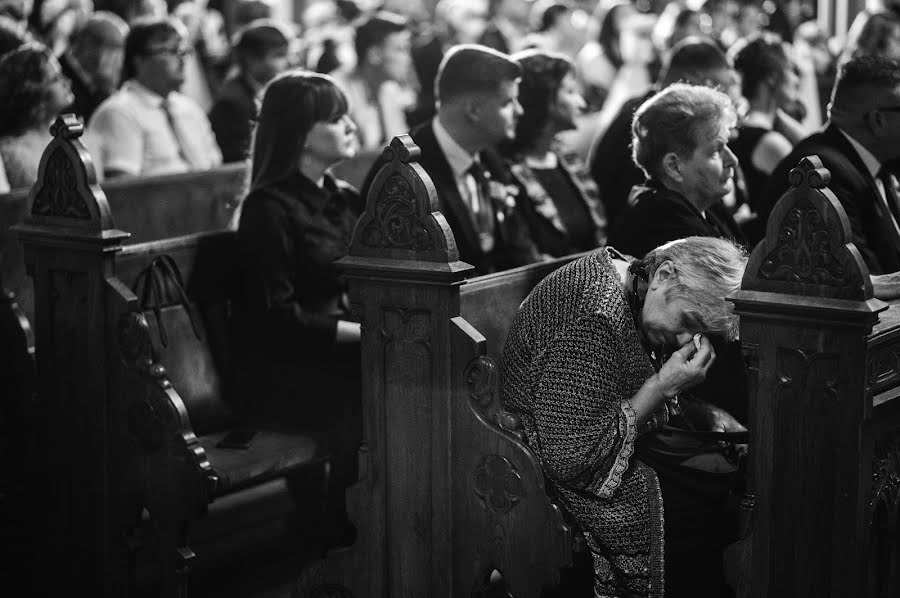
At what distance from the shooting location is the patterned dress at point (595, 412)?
9.41ft

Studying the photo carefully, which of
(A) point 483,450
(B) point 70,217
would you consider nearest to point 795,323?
(A) point 483,450

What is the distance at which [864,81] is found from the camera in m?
3.96

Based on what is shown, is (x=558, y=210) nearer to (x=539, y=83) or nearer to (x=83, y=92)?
(x=539, y=83)

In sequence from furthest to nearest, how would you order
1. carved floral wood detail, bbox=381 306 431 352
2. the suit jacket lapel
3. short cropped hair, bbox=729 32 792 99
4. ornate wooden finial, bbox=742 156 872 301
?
short cropped hair, bbox=729 32 792 99 → the suit jacket lapel → carved floral wood detail, bbox=381 306 431 352 → ornate wooden finial, bbox=742 156 872 301

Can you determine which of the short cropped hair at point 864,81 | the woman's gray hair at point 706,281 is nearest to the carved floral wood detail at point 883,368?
the woman's gray hair at point 706,281

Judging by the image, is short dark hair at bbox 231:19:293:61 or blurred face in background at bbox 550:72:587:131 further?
short dark hair at bbox 231:19:293:61

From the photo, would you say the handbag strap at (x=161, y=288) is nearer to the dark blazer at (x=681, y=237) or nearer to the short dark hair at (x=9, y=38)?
the dark blazer at (x=681, y=237)

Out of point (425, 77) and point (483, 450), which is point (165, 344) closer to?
point (483, 450)

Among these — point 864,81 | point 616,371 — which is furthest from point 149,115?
point 616,371

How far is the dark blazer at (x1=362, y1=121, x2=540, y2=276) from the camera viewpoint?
4.37 metres

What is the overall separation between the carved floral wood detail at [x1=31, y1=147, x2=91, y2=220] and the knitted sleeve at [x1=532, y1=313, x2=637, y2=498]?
1.37m

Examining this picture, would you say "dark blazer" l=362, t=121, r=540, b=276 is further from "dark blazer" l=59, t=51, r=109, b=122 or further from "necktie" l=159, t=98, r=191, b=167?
"dark blazer" l=59, t=51, r=109, b=122

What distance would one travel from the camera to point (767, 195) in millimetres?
4301

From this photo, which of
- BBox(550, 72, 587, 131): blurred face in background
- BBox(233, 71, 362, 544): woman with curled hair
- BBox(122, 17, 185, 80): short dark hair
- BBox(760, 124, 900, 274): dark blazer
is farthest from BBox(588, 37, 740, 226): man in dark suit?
BBox(122, 17, 185, 80): short dark hair
